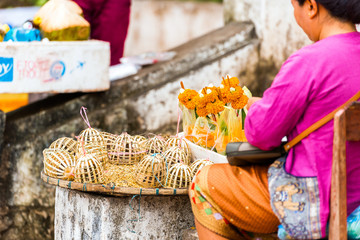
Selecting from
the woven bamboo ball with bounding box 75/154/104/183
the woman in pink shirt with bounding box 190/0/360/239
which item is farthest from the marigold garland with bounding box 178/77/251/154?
the woman in pink shirt with bounding box 190/0/360/239

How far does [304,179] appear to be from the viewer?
2400 millimetres

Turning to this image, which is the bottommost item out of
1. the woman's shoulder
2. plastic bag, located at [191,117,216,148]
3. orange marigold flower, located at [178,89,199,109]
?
plastic bag, located at [191,117,216,148]

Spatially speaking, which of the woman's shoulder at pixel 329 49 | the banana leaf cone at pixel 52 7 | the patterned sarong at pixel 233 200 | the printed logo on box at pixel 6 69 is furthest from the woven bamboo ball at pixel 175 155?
the banana leaf cone at pixel 52 7

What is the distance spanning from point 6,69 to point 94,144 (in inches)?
55.2

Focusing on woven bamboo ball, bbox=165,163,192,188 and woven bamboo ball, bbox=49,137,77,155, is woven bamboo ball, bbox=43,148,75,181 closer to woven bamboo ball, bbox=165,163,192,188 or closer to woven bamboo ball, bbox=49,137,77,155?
woven bamboo ball, bbox=49,137,77,155

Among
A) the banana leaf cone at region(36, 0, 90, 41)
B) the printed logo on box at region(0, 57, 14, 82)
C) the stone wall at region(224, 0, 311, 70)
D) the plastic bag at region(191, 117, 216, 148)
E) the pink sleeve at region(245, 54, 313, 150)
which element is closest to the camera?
the pink sleeve at region(245, 54, 313, 150)

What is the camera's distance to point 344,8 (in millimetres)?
2395

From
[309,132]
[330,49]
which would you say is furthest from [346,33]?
[309,132]

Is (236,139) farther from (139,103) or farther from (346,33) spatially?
(139,103)

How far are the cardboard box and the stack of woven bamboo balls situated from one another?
1.17 meters

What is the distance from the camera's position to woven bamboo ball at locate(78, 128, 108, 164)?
3234mm

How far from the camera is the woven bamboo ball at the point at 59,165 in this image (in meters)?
3.11

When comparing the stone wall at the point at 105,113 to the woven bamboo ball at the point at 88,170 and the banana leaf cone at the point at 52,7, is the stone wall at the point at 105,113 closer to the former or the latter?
the banana leaf cone at the point at 52,7

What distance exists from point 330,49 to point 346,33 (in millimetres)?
129
